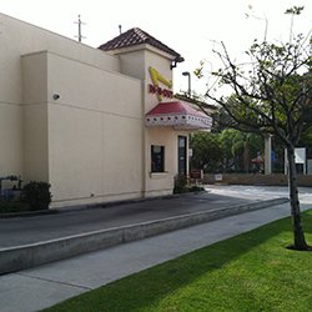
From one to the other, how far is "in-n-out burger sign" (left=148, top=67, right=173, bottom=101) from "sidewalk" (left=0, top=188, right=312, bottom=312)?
9833mm

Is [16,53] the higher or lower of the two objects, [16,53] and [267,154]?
the higher

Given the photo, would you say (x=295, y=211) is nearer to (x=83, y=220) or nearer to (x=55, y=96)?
(x=83, y=220)

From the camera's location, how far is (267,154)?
Result: 3975 centimetres

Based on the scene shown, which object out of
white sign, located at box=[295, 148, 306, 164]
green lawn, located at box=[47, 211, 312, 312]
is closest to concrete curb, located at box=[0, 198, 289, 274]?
green lawn, located at box=[47, 211, 312, 312]

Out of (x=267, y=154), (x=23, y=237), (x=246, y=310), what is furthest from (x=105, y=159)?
(x=267, y=154)

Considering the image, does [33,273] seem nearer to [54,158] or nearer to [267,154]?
[54,158]

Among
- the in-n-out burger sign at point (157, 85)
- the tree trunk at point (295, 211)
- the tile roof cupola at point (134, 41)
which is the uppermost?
the tile roof cupola at point (134, 41)

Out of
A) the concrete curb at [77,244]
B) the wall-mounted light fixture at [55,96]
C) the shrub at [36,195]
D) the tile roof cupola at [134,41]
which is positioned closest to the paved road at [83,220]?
the shrub at [36,195]

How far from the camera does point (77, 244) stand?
845 cm

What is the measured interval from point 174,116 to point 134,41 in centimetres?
408

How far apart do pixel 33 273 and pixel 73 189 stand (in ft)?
28.2

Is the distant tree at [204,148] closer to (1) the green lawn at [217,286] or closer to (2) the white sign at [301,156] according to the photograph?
(2) the white sign at [301,156]

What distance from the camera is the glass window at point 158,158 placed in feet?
68.3

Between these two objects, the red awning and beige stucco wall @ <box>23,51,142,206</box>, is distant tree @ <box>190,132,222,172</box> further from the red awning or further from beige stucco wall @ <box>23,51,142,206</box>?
beige stucco wall @ <box>23,51,142,206</box>
